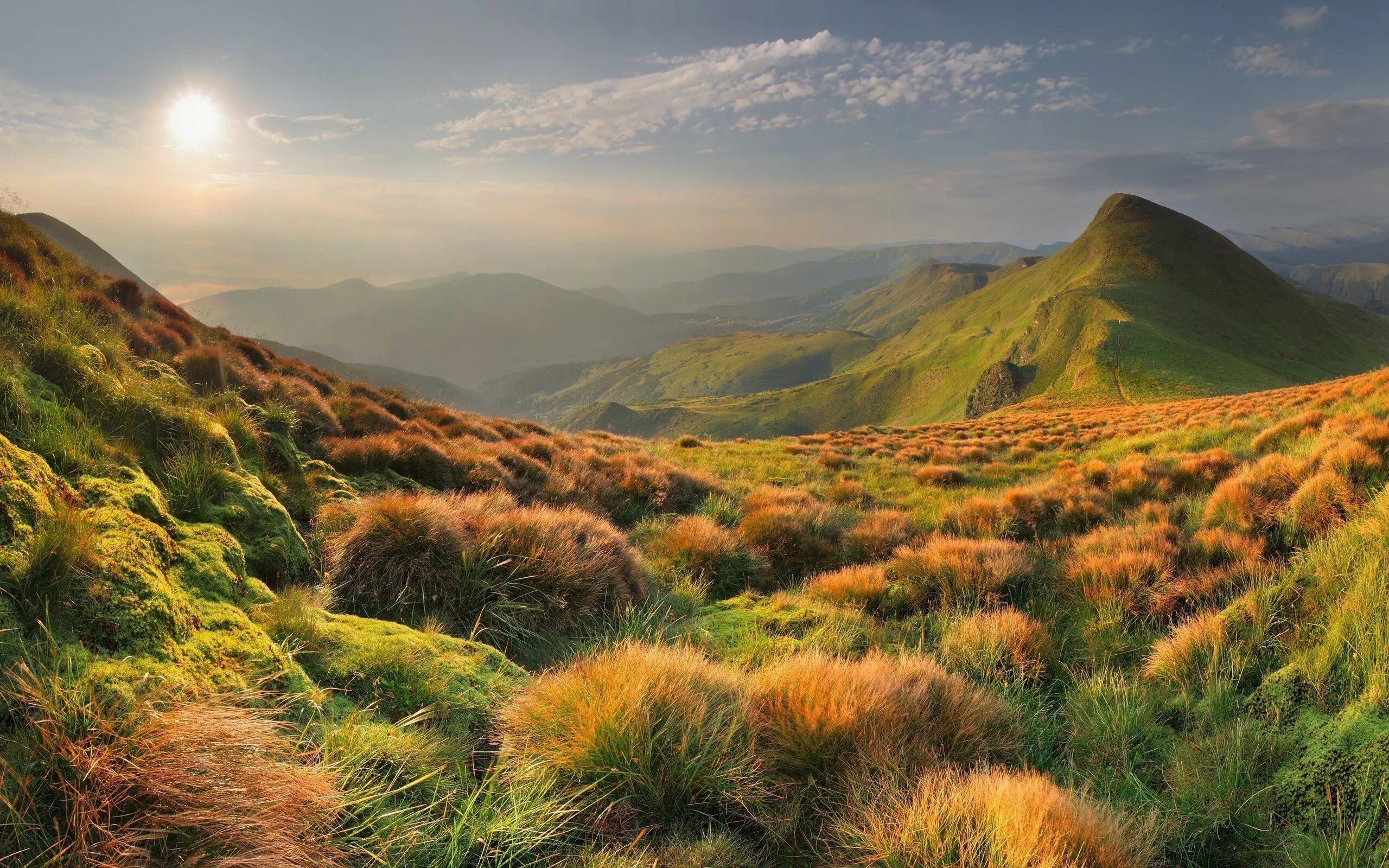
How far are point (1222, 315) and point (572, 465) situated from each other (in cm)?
20629

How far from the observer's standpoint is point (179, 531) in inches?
144

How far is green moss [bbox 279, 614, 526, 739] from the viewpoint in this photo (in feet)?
10.4

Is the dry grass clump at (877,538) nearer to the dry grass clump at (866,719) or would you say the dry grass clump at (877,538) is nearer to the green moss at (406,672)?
the dry grass clump at (866,719)

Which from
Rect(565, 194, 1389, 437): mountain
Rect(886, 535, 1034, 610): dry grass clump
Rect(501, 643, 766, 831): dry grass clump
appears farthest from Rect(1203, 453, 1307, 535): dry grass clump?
Rect(565, 194, 1389, 437): mountain

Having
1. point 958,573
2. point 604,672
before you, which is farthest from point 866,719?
point 958,573

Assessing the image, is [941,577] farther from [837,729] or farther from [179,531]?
[179,531]

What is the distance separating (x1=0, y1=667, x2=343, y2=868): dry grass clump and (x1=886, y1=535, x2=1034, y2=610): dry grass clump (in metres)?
5.40

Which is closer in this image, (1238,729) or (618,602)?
(1238,729)

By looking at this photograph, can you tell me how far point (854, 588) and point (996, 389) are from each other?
493 ft

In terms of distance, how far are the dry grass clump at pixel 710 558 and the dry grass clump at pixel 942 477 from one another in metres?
7.89

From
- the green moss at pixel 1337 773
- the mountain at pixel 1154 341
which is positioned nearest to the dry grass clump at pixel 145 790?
the green moss at pixel 1337 773

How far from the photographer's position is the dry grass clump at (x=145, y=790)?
173cm

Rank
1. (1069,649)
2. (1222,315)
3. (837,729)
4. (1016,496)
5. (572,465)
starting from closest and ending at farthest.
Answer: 1. (837,729)
2. (1069,649)
3. (1016,496)
4. (572,465)
5. (1222,315)

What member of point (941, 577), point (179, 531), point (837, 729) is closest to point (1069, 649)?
point (941, 577)
